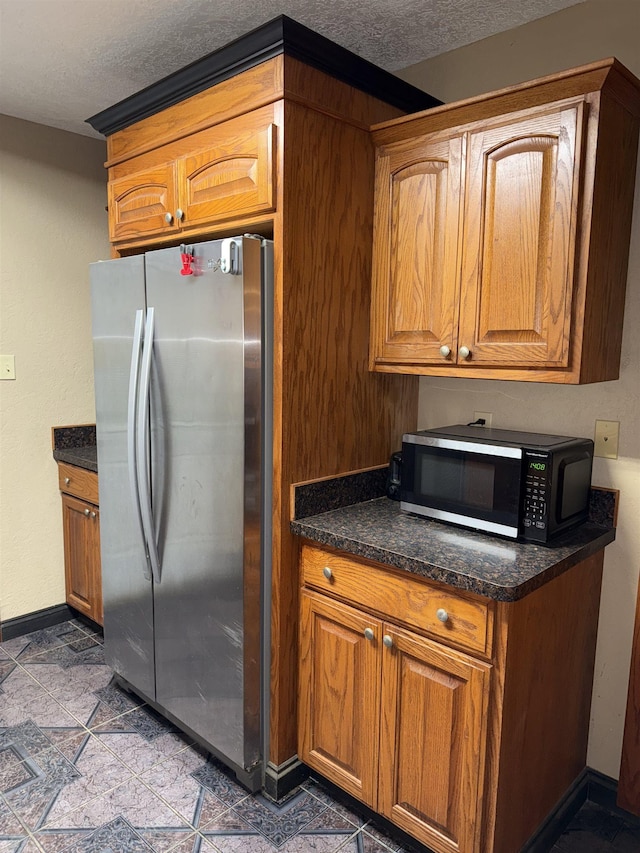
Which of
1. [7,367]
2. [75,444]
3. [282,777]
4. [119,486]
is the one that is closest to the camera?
[282,777]

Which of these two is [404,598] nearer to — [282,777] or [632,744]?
[282,777]

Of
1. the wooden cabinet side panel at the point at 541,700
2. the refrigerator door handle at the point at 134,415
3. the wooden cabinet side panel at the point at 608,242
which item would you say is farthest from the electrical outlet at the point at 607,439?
the refrigerator door handle at the point at 134,415

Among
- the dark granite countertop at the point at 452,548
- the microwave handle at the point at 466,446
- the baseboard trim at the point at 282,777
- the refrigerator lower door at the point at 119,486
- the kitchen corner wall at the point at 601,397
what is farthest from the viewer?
the refrigerator lower door at the point at 119,486

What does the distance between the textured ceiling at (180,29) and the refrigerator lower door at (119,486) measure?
0.74m

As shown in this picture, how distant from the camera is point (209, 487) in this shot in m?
1.93

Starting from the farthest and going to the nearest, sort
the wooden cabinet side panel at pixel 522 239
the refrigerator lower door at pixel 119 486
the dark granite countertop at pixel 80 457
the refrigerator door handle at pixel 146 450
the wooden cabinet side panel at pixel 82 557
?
the wooden cabinet side panel at pixel 82 557
the dark granite countertop at pixel 80 457
the refrigerator lower door at pixel 119 486
the refrigerator door handle at pixel 146 450
the wooden cabinet side panel at pixel 522 239

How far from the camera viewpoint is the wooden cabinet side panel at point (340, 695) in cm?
176

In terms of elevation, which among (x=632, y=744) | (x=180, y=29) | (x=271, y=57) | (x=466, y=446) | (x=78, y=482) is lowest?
(x=632, y=744)

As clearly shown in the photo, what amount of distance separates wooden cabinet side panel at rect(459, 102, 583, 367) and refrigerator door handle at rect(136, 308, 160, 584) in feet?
3.36

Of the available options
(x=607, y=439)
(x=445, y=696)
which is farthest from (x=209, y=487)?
(x=607, y=439)

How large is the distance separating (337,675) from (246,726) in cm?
35

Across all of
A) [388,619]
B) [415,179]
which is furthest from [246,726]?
[415,179]

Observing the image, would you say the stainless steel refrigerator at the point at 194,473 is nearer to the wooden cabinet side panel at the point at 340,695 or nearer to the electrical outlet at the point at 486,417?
the wooden cabinet side panel at the point at 340,695

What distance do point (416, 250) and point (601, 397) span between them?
2.37ft
